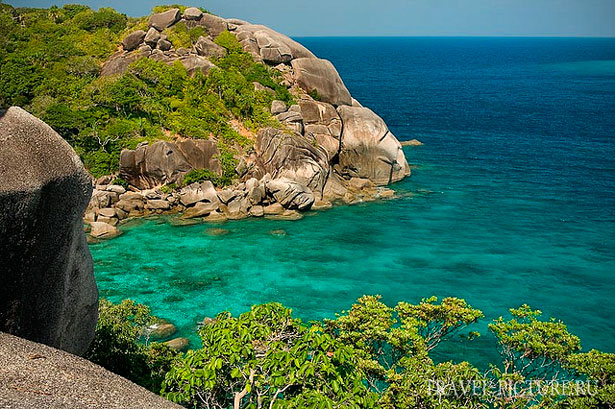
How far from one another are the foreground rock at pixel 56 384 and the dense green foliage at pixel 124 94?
1356 inches

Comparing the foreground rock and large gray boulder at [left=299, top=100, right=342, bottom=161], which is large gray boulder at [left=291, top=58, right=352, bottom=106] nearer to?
large gray boulder at [left=299, top=100, right=342, bottom=161]

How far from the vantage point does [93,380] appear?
738cm

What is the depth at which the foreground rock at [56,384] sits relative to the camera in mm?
6562

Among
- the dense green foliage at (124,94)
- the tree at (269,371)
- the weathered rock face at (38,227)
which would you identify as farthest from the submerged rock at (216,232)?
the tree at (269,371)

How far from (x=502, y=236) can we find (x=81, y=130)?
104 feet

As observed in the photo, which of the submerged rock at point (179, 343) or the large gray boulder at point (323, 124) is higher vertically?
the large gray boulder at point (323, 124)

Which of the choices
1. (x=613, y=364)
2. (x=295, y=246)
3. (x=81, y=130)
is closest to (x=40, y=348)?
(x=613, y=364)

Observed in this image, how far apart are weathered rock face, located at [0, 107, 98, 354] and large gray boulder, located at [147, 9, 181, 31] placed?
158 ft

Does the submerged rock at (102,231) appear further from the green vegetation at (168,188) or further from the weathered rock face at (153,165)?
the weathered rock face at (153,165)

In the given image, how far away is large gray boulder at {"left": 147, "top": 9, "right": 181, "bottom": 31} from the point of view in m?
53.9

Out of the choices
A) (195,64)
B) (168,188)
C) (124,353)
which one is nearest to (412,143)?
(195,64)

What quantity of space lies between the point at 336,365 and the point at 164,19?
50574mm

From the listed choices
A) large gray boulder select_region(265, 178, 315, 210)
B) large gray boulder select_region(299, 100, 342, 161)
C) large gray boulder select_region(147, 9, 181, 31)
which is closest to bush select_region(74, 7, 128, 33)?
large gray boulder select_region(147, 9, 181, 31)

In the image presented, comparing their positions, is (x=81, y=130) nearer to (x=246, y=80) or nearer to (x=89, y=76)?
(x=89, y=76)
